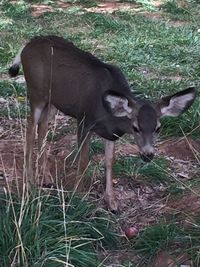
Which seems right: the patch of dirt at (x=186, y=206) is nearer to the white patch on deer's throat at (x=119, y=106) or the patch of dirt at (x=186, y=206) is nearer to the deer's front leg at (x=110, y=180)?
the deer's front leg at (x=110, y=180)

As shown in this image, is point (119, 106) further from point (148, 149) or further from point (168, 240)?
point (168, 240)

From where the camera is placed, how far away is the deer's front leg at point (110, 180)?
598cm

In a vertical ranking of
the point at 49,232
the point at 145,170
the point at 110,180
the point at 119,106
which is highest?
the point at 119,106

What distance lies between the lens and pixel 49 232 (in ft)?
15.8

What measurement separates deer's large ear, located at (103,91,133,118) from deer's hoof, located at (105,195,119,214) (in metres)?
0.72

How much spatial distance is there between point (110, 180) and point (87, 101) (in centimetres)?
69

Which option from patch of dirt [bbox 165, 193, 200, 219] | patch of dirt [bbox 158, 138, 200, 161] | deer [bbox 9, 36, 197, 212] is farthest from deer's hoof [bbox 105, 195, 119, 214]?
patch of dirt [bbox 158, 138, 200, 161]

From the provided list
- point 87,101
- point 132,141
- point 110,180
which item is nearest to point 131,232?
point 110,180

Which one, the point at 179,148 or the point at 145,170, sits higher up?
the point at 145,170

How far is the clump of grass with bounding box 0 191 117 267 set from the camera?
4570 mm

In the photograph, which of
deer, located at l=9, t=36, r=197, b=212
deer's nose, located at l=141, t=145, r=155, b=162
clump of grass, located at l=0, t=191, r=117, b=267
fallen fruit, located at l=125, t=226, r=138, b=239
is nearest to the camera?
clump of grass, located at l=0, t=191, r=117, b=267

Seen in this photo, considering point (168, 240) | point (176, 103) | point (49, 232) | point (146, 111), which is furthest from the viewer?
point (176, 103)

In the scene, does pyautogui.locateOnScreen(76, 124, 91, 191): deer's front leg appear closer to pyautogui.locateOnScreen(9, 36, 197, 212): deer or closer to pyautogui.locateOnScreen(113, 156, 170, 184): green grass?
pyautogui.locateOnScreen(9, 36, 197, 212): deer

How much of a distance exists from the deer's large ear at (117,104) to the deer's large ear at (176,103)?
0.83 feet
